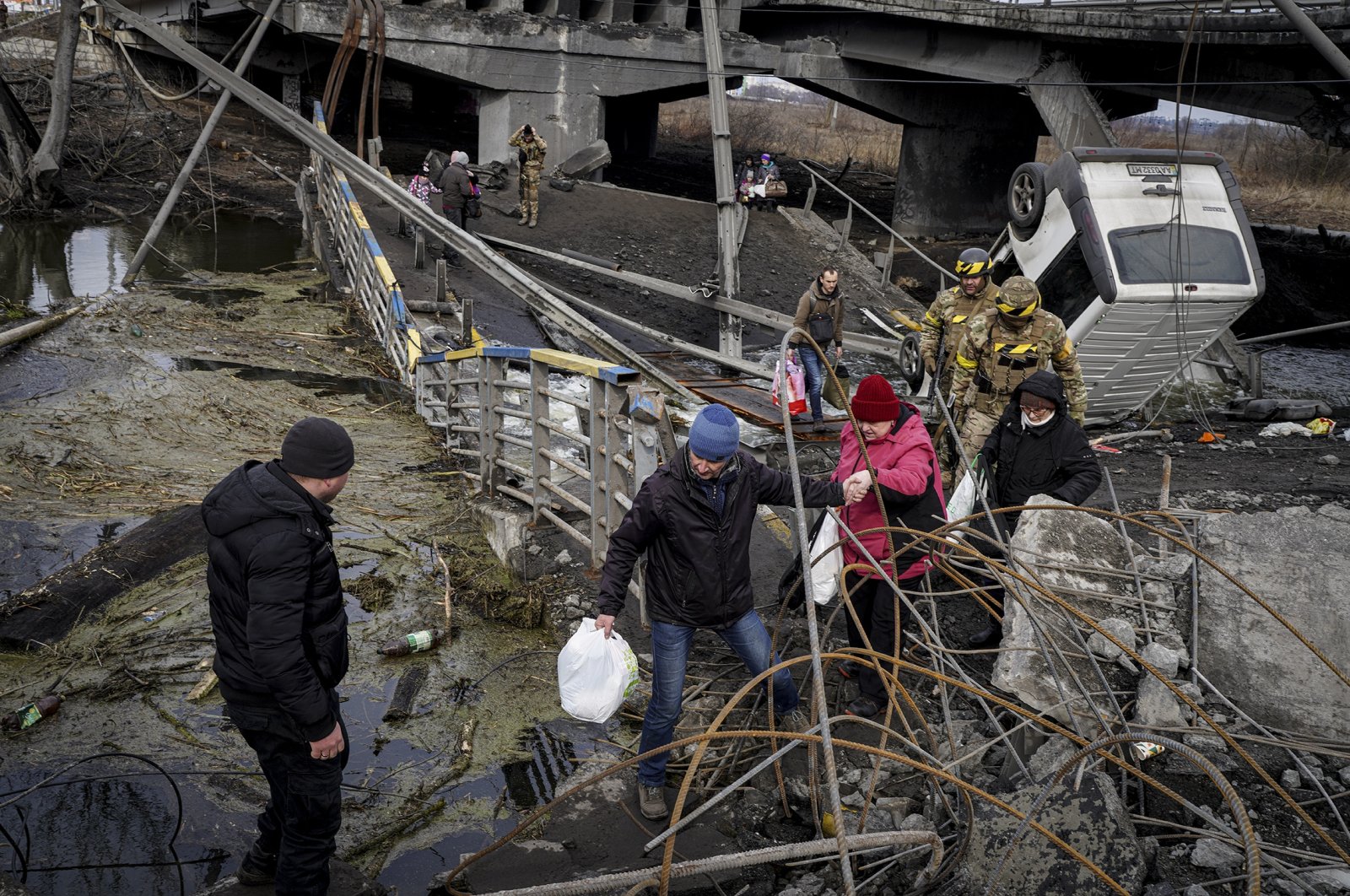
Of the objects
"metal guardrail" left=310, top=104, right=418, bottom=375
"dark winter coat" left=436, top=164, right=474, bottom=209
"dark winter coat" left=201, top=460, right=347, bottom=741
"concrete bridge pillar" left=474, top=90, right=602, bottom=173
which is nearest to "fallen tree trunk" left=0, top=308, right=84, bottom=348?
"metal guardrail" left=310, top=104, right=418, bottom=375

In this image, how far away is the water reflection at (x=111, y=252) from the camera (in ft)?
51.9

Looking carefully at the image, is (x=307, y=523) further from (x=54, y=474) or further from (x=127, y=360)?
(x=127, y=360)

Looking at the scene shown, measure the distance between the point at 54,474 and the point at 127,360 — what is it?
4027mm

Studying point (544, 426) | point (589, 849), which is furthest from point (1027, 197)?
point (589, 849)

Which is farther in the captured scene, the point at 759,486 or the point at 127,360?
the point at 127,360

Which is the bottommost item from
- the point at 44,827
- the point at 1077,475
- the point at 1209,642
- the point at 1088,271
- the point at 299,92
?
the point at 44,827

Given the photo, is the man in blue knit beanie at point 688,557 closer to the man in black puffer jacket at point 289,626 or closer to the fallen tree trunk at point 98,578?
the man in black puffer jacket at point 289,626

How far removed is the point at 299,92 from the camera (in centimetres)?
2791

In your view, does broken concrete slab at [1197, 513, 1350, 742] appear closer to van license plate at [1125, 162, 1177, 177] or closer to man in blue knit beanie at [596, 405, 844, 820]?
man in blue knit beanie at [596, 405, 844, 820]

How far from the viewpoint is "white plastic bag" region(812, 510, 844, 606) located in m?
4.89

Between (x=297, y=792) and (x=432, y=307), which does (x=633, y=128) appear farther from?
(x=297, y=792)

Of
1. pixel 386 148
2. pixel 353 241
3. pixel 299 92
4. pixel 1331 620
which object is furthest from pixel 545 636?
pixel 299 92

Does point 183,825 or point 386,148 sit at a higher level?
point 386,148

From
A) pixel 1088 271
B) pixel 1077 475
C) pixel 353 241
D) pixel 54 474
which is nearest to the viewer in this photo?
pixel 1077 475
